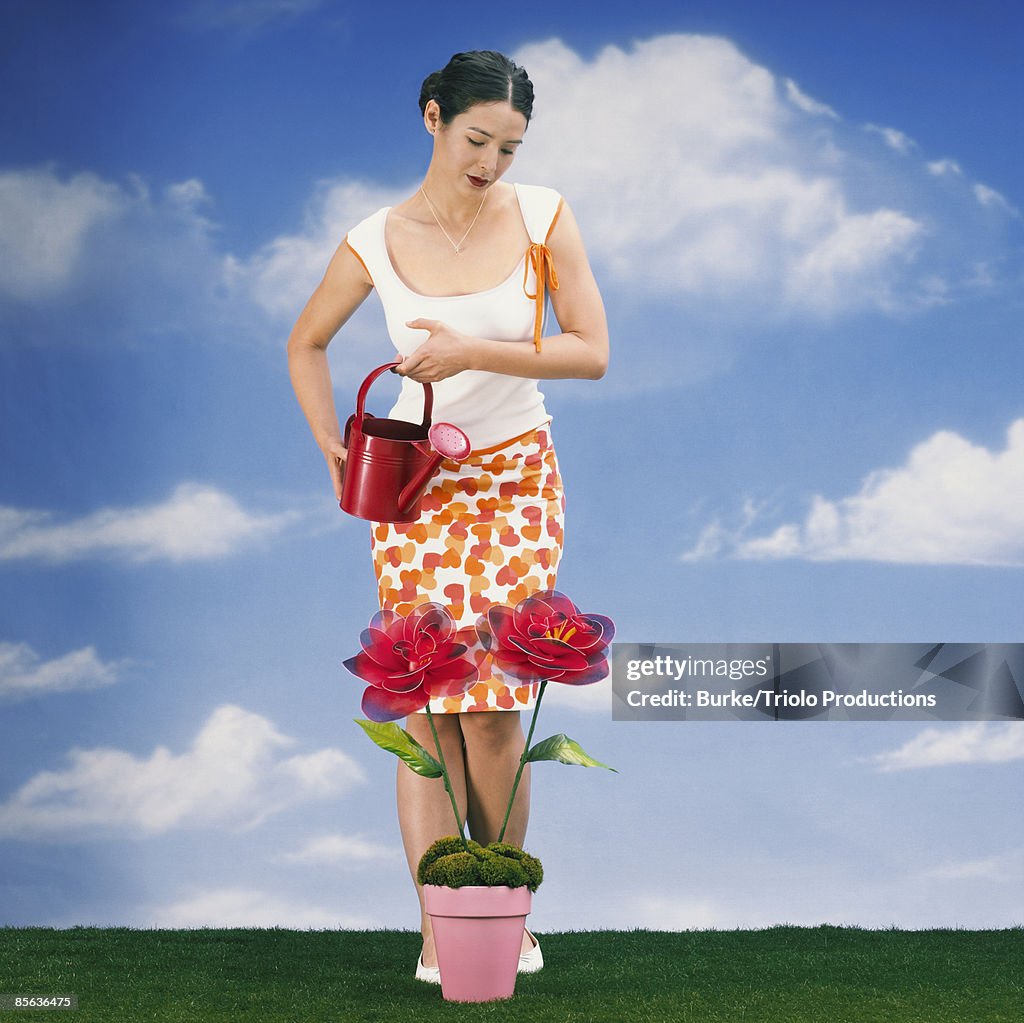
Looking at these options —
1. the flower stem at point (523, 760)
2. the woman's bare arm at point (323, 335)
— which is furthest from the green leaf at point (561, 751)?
the woman's bare arm at point (323, 335)

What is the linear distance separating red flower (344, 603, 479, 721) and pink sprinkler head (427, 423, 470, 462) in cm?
22

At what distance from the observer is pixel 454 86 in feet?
6.75

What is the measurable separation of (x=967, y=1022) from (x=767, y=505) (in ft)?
5.06

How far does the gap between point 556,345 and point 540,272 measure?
0.12 m

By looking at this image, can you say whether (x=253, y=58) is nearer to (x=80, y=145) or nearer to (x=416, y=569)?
(x=80, y=145)

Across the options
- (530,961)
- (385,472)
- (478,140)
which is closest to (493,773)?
(530,961)

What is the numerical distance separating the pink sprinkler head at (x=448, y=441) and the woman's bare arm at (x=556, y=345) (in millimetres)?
→ 73

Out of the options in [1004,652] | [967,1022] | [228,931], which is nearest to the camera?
[967,1022]

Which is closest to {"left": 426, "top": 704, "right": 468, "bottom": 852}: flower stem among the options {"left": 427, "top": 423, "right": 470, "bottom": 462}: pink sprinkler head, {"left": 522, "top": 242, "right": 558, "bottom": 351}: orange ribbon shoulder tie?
{"left": 427, "top": 423, "right": 470, "bottom": 462}: pink sprinkler head

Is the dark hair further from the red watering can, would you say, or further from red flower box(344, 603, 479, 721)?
red flower box(344, 603, 479, 721)

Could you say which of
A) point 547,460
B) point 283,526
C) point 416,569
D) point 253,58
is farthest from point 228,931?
point 253,58

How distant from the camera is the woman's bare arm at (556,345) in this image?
6.48 ft

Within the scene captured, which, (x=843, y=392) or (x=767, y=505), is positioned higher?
(x=843, y=392)

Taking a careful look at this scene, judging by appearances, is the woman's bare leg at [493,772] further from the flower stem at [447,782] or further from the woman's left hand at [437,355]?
the woman's left hand at [437,355]
